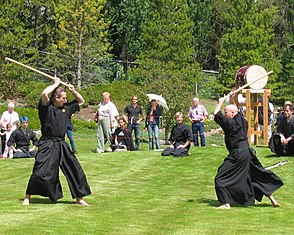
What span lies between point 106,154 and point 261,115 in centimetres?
569

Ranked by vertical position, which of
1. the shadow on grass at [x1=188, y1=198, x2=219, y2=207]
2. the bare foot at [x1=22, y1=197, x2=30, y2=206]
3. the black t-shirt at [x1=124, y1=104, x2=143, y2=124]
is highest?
the black t-shirt at [x1=124, y1=104, x2=143, y2=124]

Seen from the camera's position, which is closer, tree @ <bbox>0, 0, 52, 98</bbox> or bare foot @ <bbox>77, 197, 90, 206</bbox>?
bare foot @ <bbox>77, 197, 90, 206</bbox>

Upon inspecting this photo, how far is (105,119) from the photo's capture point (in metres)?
21.4

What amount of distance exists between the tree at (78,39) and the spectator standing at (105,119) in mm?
26815

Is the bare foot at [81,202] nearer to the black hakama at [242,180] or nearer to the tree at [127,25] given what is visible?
the black hakama at [242,180]

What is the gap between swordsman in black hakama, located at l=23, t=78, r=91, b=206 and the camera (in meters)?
10.8

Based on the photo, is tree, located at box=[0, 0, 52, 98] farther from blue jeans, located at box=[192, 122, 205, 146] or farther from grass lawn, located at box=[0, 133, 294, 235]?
grass lawn, located at box=[0, 133, 294, 235]

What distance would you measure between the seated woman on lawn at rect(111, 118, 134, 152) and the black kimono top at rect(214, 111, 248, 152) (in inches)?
392

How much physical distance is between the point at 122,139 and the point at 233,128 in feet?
34.7

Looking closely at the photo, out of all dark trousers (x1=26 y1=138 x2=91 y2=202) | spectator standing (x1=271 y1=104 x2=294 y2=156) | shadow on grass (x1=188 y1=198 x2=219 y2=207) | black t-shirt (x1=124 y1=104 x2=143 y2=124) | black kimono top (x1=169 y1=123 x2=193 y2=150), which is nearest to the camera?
dark trousers (x1=26 y1=138 x2=91 y2=202)

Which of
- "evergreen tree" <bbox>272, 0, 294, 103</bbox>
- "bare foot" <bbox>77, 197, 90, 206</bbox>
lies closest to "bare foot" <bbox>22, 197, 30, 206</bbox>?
"bare foot" <bbox>77, 197, 90, 206</bbox>

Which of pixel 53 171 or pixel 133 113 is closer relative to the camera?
pixel 53 171

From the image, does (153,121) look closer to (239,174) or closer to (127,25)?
(239,174)

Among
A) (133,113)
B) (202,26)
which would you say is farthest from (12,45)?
(133,113)
